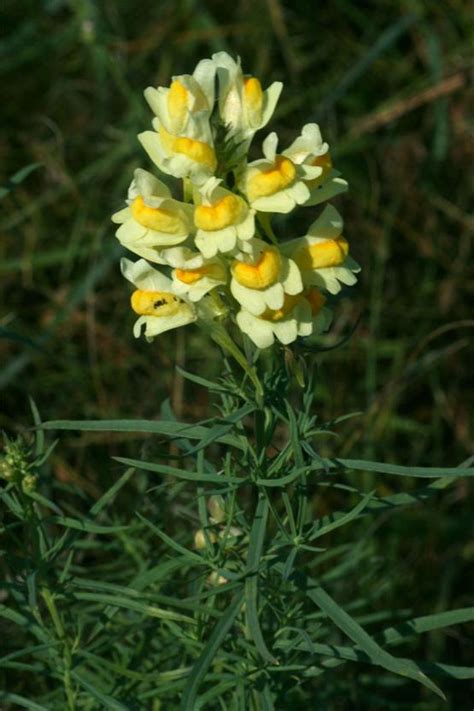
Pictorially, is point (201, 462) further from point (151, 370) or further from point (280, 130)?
point (280, 130)

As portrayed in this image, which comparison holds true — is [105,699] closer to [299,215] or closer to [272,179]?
[272,179]

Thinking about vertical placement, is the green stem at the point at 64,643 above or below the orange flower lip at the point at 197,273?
below

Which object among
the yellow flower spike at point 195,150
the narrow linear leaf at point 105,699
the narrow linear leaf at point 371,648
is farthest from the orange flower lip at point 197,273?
the narrow linear leaf at point 105,699

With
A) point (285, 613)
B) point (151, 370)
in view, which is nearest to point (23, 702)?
point (285, 613)

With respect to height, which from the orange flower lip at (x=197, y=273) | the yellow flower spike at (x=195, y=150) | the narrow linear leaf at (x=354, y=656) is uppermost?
the yellow flower spike at (x=195, y=150)

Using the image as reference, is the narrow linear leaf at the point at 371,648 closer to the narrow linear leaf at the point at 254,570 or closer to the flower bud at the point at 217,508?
the narrow linear leaf at the point at 254,570

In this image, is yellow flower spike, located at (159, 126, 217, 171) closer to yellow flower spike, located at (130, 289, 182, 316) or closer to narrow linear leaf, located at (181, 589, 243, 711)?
yellow flower spike, located at (130, 289, 182, 316)
